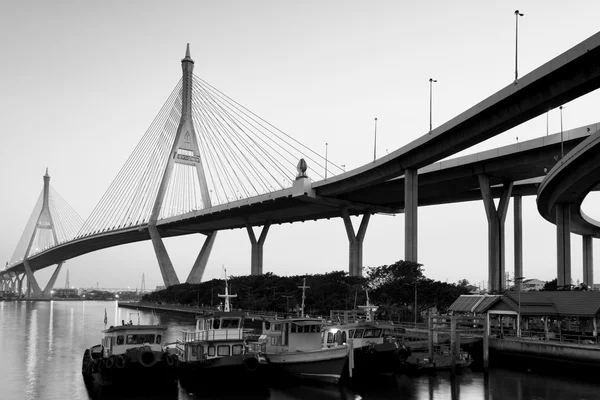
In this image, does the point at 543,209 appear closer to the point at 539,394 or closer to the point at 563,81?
the point at 563,81

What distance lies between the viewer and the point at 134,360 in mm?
29578

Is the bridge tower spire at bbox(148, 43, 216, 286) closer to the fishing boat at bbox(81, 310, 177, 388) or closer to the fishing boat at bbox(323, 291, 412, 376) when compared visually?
the fishing boat at bbox(323, 291, 412, 376)

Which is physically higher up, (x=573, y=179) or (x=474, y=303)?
(x=573, y=179)

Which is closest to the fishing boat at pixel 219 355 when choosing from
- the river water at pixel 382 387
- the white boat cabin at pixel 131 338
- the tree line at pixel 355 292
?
the river water at pixel 382 387

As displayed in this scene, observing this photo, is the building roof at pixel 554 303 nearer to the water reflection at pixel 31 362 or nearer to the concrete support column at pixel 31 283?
the water reflection at pixel 31 362

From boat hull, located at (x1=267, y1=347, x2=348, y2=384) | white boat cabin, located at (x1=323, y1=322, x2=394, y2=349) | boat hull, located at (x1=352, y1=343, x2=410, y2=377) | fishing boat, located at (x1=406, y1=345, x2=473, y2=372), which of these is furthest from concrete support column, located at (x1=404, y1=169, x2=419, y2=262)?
boat hull, located at (x1=267, y1=347, x2=348, y2=384)

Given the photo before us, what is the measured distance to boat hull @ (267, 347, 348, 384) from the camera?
102 feet

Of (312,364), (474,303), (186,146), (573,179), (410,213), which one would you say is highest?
(186,146)

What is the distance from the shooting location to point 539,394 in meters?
29.3

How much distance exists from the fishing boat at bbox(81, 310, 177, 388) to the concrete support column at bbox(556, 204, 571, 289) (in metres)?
40.7

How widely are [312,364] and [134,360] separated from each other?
29.0 ft

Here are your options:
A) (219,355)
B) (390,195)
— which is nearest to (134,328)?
(219,355)

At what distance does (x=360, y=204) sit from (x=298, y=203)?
27.5 ft

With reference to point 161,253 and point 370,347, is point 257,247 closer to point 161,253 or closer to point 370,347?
point 161,253
